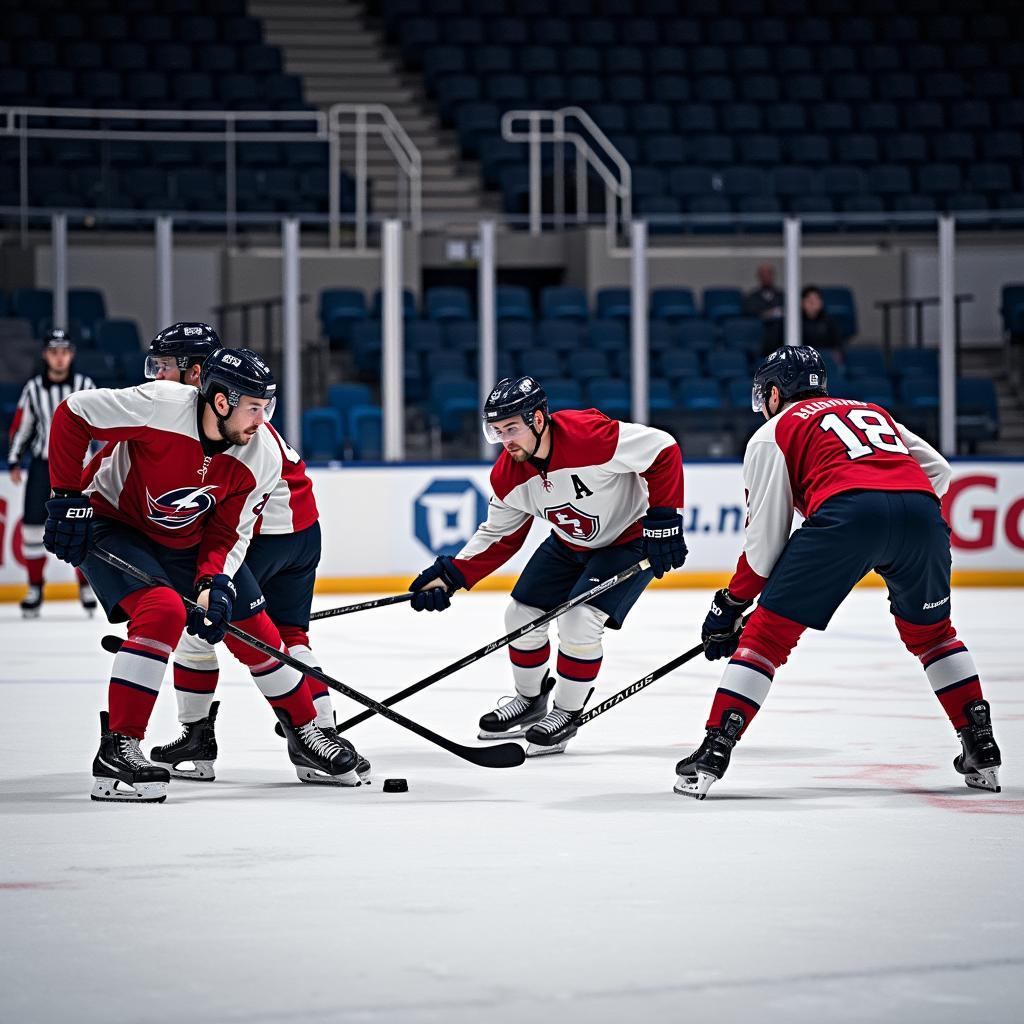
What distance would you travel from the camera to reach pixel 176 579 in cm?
433

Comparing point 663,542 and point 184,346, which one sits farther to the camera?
point 663,542

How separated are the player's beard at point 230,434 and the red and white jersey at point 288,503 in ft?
1.19

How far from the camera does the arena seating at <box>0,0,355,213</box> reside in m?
13.2

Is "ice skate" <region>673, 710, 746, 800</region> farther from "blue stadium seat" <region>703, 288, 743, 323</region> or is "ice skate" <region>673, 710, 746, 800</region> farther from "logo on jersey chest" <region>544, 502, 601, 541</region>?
"blue stadium seat" <region>703, 288, 743, 323</region>

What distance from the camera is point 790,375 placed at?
14.0 ft

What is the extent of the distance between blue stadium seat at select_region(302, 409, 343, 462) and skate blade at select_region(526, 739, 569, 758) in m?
5.82

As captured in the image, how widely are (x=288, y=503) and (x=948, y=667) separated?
1649mm

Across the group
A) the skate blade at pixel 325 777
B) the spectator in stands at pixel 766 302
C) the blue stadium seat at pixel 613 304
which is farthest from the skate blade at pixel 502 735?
the blue stadium seat at pixel 613 304

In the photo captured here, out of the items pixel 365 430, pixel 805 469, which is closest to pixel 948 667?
pixel 805 469

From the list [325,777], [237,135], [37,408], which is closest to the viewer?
[325,777]

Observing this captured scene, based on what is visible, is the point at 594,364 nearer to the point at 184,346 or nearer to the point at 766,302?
the point at 766,302

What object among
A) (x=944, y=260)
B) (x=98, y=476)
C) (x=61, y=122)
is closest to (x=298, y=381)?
(x=944, y=260)

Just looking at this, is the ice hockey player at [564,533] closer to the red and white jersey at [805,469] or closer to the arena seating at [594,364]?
the red and white jersey at [805,469]

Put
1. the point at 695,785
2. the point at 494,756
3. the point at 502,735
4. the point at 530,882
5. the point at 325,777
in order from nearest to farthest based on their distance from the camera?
the point at 530,882 → the point at 695,785 → the point at 325,777 → the point at 494,756 → the point at 502,735
